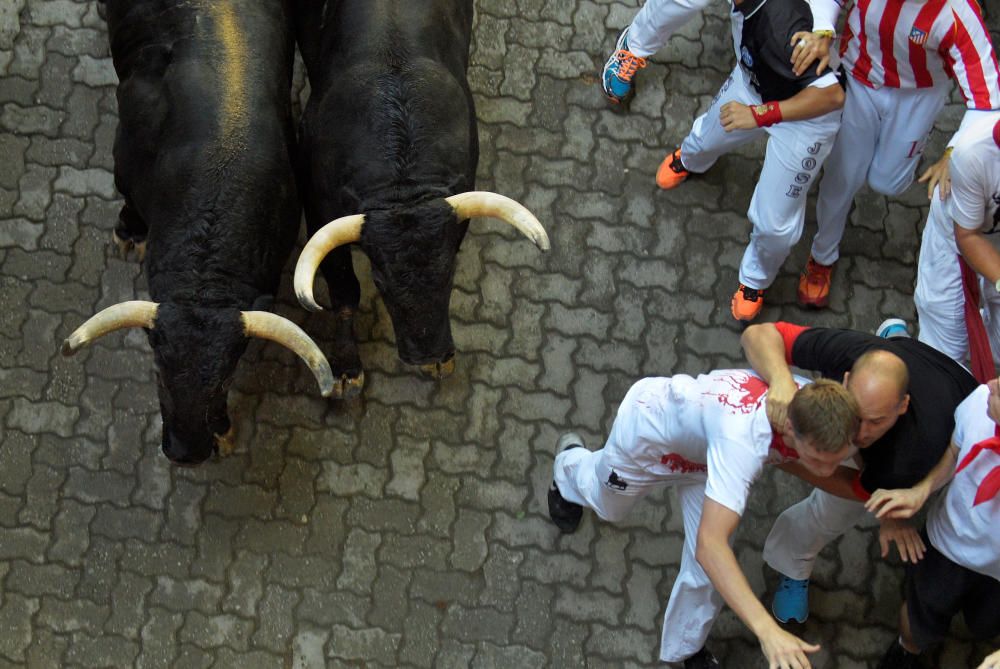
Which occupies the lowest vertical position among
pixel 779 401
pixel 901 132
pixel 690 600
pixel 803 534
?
pixel 690 600

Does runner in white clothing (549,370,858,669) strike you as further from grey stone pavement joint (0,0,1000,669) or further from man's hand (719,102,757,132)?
man's hand (719,102,757,132)

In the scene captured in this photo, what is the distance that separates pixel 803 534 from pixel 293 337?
8.96 feet

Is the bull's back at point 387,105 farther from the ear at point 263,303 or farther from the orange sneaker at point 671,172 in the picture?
the orange sneaker at point 671,172

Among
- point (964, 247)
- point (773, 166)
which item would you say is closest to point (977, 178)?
point (964, 247)

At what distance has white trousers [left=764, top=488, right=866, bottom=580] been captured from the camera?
183 inches

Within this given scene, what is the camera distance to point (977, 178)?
14.1ft

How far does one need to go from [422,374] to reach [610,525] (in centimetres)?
142

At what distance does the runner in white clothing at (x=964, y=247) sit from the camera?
4285 millimetres

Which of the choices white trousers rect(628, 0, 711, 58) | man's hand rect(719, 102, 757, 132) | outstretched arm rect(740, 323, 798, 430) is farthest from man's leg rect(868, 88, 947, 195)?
outstretched arm rect(740, 323, 798, 430)

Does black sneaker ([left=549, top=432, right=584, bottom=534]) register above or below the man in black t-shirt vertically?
below

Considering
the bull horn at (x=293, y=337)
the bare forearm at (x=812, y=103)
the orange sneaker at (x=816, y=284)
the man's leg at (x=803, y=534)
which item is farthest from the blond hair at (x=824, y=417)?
the orange sneaker at (x=816, y=284)

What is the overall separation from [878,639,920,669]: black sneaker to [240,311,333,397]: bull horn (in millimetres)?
3273

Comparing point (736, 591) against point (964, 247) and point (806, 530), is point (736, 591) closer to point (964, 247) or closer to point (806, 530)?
point (806, 530)

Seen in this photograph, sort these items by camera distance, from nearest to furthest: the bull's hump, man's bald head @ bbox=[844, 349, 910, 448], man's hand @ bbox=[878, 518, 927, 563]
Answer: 1. man's bald head @ bbox=[844, 349, 910, 448]
2. man's hand @ bbox=[878, 518, 927, 563]
3. the bull's hump
